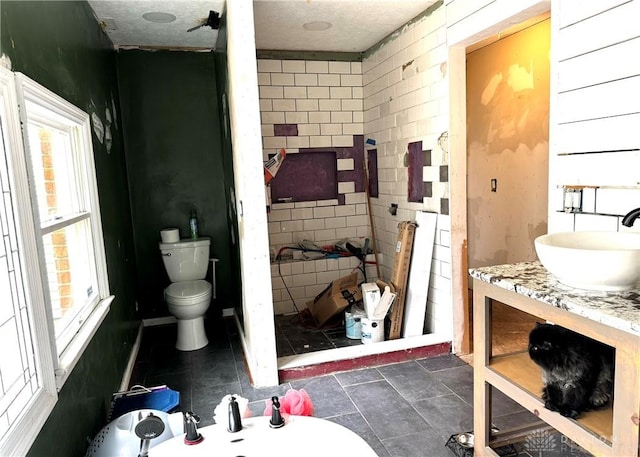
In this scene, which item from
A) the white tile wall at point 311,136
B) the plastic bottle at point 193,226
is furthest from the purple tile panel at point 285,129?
the plastic bottle at point 193,226

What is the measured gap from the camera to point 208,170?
4273 mm

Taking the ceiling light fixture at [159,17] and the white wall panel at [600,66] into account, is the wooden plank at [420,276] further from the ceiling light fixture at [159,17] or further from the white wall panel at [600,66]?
the ceiling light fixture at [159,17]

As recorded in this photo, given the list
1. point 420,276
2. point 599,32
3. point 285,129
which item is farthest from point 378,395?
point 285,129

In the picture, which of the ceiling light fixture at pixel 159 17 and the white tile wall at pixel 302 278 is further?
the white tile wall at pixel 302 278

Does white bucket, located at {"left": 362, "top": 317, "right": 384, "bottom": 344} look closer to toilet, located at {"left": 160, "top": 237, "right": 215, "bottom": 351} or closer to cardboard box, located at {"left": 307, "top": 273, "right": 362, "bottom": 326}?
cardboard box, located at {"left": 307, "top": 273, "right": 362, "bottom": 326}

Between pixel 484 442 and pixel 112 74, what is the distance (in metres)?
3.73

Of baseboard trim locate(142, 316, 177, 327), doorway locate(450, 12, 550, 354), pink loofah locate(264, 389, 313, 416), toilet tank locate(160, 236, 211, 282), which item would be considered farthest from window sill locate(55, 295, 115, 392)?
doorway locate(450, 12, 550, 354)

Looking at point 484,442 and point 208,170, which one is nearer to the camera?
point 484,442

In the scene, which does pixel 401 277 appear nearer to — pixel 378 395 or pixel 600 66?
pixel 378 395

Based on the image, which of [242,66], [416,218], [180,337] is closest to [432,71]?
[416,218]

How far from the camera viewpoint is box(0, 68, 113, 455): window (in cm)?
137

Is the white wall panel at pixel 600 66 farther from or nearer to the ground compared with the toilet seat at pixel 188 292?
farther from the ground

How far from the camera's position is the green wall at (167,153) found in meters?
4.05

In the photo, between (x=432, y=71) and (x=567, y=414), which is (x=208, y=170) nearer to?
(x=432, y=71)
